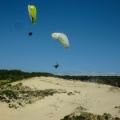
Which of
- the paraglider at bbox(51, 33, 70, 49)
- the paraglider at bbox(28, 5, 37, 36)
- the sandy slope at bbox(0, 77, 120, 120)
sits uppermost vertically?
the paraglider at bbox(28, 5, 37, 36)

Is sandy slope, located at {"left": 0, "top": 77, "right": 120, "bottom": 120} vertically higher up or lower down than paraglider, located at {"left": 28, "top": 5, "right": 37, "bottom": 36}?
lower down

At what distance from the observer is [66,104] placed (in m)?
22.8

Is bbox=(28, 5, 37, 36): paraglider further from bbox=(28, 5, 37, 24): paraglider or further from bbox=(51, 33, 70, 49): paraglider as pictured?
bbox=(51, 33, 70, 49): paraglider

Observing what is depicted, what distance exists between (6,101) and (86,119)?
796 cm

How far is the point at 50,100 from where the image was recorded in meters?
23.7

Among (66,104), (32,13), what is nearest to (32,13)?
(32,13)

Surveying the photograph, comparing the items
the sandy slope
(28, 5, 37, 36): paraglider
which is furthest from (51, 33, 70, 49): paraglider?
the sandy slope

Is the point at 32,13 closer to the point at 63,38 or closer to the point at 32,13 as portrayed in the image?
the point at 32,13

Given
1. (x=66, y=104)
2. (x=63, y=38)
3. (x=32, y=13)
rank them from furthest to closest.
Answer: (x=66, y=104), (x=63, y=38), (x=32, y=13)

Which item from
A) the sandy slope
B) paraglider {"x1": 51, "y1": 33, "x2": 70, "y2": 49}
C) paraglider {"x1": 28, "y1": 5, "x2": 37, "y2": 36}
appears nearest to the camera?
paraglider {"x1": 28, "y1": 5, "x2": 37, "y2": 36}

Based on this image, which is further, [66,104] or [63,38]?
[66,104]

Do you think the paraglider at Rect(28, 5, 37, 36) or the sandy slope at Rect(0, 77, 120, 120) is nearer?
the paraglider at Rect(28, 5, 37, 36)

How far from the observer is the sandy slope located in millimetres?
21000

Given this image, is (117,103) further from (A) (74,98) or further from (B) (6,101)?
(B) (6,101)
